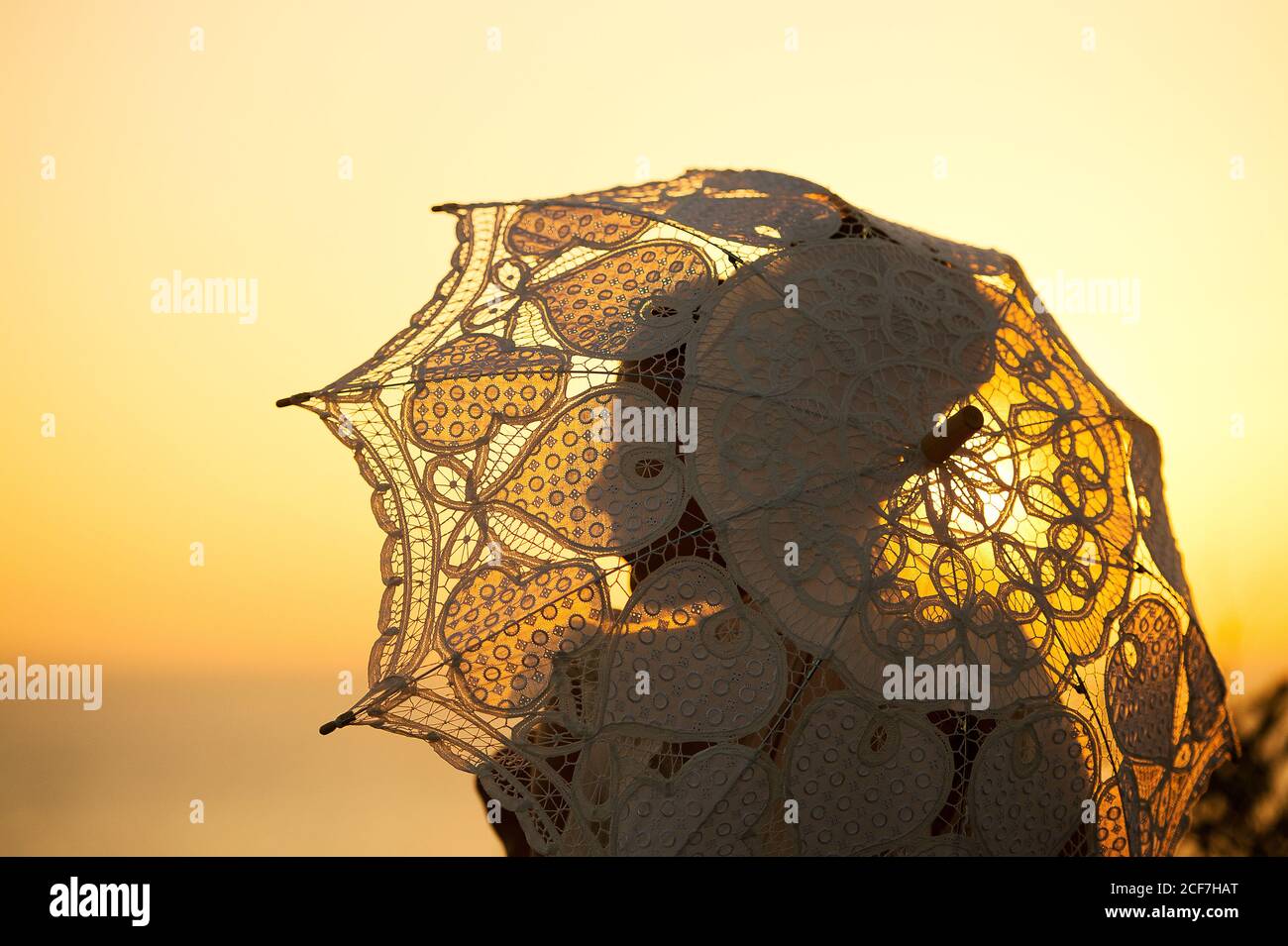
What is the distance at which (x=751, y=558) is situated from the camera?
128 inches

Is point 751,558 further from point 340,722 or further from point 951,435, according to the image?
point 340,722

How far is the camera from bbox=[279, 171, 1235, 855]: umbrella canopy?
318 cm

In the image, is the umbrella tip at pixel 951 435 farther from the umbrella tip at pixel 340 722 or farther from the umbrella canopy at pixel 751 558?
the umbrella tip at pixel 340 722

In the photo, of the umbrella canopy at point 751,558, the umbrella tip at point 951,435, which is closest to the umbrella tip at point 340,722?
the umbrella canopy at point 751,558

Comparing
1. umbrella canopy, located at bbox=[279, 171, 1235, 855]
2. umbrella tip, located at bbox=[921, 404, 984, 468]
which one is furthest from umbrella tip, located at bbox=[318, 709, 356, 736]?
umbrella tip, located at bbox=[921, 404, 984, 468]

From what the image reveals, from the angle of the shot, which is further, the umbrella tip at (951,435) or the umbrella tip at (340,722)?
the umbrella tip at (951,435)

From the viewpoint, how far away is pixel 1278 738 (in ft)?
25.0

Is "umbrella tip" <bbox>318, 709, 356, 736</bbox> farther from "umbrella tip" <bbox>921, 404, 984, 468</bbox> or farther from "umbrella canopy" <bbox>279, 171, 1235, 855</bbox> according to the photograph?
"umbrella tip" <bbox>921, 404, 984, 468</bbox>

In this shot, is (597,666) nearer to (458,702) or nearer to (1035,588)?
(458,702)

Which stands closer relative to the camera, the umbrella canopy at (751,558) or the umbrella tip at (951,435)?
the umbrella canopy at (751,558)

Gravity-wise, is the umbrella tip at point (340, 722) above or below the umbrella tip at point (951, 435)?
below

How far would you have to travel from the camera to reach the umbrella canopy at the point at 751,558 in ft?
10.4
